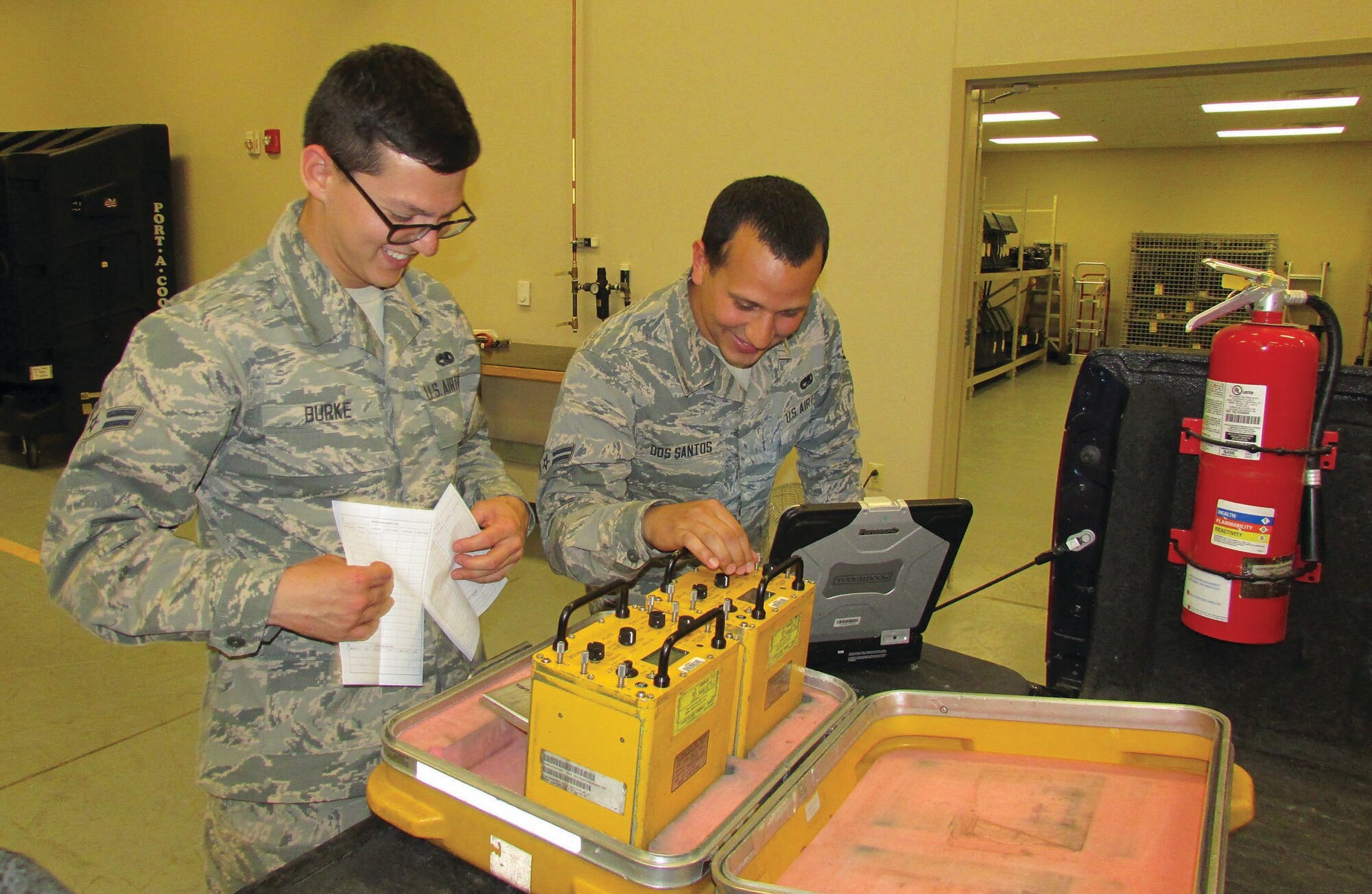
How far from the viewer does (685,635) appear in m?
0.86

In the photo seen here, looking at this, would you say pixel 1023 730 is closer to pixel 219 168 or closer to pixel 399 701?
pixel 399 701

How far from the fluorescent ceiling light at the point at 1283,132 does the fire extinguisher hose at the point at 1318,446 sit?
936 cm

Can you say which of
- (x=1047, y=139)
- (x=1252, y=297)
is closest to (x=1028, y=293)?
(x=1047, y=139)

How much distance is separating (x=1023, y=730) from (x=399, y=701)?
31.9 inches

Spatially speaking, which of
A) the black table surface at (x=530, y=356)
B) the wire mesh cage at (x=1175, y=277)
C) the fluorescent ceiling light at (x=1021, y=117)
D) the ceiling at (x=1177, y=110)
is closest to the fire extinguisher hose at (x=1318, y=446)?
the black table surface at (x=530, y=356)

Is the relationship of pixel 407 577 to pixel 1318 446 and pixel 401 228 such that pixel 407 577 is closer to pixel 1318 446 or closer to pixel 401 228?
pixel 401 228

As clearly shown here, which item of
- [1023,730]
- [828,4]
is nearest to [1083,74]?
[828,4]

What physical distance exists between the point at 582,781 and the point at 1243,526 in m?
0.84

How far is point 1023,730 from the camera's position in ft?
3.31

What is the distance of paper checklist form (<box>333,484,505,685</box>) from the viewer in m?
1.06

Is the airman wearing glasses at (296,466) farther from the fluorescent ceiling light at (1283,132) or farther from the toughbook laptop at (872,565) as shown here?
the fluorescent ceiling light at (1283,132)

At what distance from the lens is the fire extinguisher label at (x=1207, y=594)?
113 centimetres

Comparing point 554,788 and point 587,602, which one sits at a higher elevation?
point 587,602

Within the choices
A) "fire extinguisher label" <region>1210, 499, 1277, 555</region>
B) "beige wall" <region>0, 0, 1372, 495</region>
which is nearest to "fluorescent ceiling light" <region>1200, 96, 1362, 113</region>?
"beige wall" <region>0, 0, 1372, 495</region>
